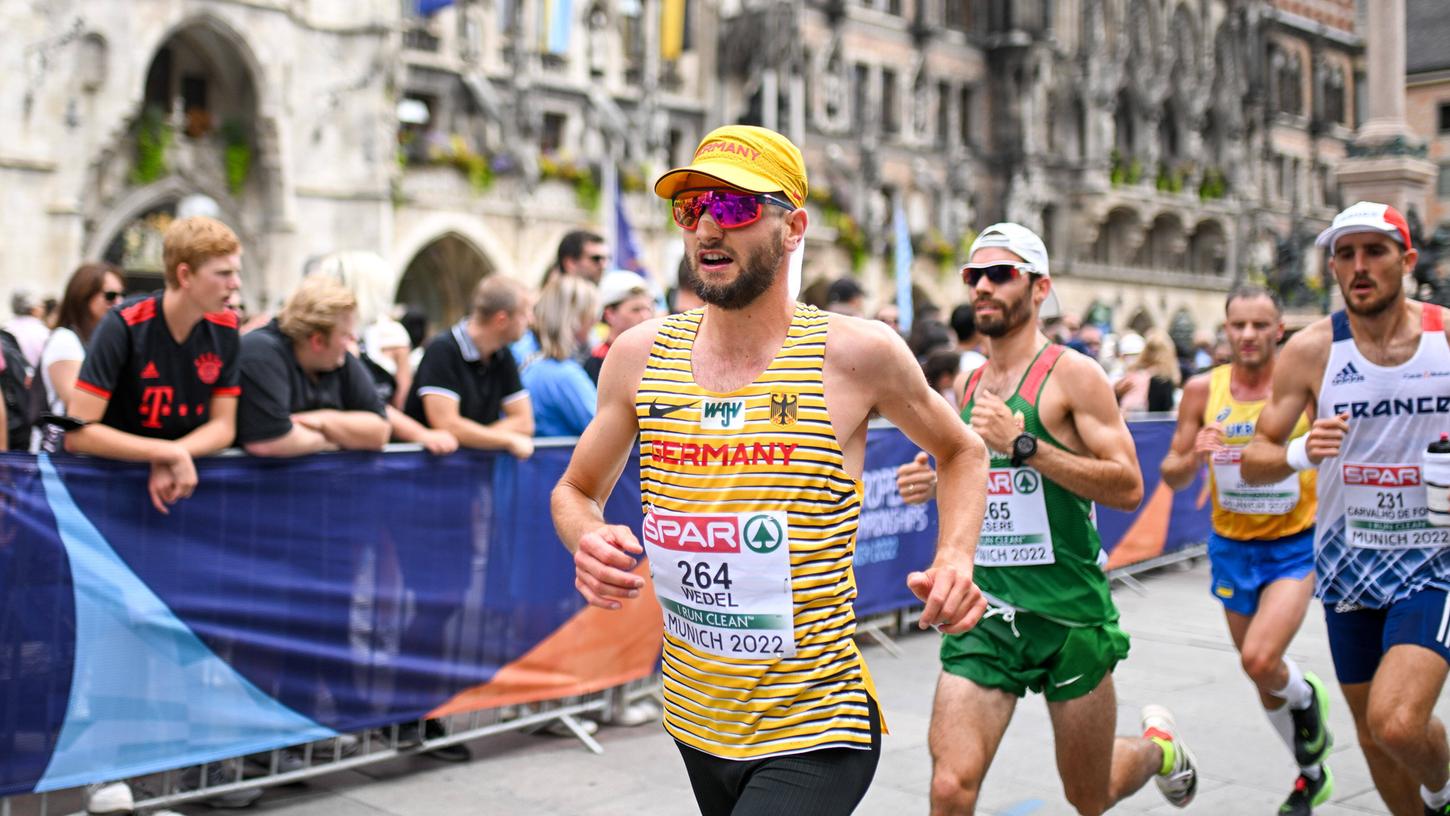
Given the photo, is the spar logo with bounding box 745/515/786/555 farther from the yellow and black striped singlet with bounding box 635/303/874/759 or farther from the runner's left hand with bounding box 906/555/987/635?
the runner's left hand with bounding box 906/555/987/635

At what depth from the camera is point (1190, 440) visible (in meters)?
7.39

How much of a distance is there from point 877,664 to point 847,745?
6.80 meters

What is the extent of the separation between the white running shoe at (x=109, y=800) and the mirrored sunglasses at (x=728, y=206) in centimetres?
391

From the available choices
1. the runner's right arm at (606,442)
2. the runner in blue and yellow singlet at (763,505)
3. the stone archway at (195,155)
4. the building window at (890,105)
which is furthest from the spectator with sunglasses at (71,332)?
the building window at (890,105)

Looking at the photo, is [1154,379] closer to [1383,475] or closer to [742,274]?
[1383,475]

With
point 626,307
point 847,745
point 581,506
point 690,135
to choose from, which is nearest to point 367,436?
point 626,307

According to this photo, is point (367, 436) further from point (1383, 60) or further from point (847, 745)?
point (1383, 60)

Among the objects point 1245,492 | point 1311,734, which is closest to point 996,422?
point 1245,492

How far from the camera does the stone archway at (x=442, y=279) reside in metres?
33.1

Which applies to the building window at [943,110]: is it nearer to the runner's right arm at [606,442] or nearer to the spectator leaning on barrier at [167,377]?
the spectator leaning on barrier at [167,377]

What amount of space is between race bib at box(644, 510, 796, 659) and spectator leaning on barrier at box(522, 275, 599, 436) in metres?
4.49

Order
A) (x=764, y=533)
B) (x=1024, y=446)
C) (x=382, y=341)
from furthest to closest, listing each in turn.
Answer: (x=382, y=341) < (x=1024, y=446) < (x=764, y=533)

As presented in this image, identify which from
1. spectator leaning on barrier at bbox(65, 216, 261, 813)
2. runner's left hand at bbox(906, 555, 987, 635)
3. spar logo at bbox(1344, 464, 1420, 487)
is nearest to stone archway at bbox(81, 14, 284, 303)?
spectator leaning on barrier at bbox(65, 216, 261, 813)

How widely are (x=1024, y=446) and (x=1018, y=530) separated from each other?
346 mm
